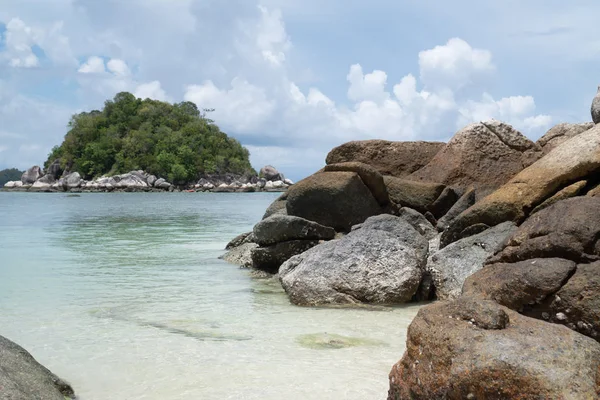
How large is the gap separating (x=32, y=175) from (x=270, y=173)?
38.6 meters

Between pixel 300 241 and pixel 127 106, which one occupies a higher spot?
pixel 127 106

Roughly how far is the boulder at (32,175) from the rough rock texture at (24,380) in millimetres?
106100

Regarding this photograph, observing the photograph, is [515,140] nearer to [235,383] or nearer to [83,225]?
[235,383]

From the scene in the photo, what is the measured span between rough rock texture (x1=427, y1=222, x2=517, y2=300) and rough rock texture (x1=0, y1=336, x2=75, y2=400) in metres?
4.56

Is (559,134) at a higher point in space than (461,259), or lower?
higher

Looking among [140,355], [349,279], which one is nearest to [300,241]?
[349,279]

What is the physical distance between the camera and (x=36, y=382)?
4031 millimetres

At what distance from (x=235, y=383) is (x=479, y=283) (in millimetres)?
2224

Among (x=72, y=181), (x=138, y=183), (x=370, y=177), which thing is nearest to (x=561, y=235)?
(x=370, y=177)

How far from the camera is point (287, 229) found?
10.3 m

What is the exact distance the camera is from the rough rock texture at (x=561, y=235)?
531cm

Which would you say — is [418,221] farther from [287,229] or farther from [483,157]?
[483,157]

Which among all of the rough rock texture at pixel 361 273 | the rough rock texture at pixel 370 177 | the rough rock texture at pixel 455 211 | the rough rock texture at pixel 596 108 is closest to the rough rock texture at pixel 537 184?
the rough rock texture at pixel 361 273

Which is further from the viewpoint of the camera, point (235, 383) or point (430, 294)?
point (430, 294)
